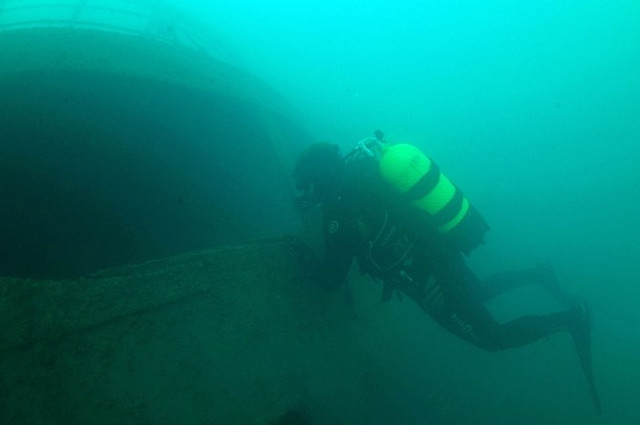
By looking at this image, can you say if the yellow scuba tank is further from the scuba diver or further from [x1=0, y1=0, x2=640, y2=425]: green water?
[x1=0, y1=0, x2=640, y2=425]: green water

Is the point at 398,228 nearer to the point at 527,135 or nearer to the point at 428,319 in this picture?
the point at 428,319

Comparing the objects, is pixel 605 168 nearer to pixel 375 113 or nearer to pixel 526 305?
pixel 526 305

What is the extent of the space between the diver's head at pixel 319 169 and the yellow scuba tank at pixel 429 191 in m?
0.32

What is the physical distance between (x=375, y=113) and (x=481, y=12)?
27112 millimetres

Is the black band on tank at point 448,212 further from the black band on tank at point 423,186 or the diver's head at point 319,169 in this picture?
the diver's head at point 319,169

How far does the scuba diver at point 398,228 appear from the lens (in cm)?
276

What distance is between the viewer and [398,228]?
109 inches

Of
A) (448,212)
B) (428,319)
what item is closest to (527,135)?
(428,319)

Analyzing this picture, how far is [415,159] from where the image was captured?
283 centimetres

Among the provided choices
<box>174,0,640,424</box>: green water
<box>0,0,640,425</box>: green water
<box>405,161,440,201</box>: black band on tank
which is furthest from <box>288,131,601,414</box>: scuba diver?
<box>174,0,640,424</box>: green water

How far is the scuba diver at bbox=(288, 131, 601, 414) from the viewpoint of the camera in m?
2.76

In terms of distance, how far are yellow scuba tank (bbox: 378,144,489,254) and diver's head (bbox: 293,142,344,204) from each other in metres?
0.32

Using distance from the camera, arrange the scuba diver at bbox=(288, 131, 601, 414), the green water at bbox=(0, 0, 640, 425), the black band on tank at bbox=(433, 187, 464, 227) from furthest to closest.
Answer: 1. the black band on tank at bbox=(433, 187, 464, 227)
2. the scuba diver at bbox=(288, 131, 601, 414)
3. the green water at bbox=(0, 0, 640, 425)

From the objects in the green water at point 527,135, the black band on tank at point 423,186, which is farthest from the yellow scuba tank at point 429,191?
the green water at point 527,135
